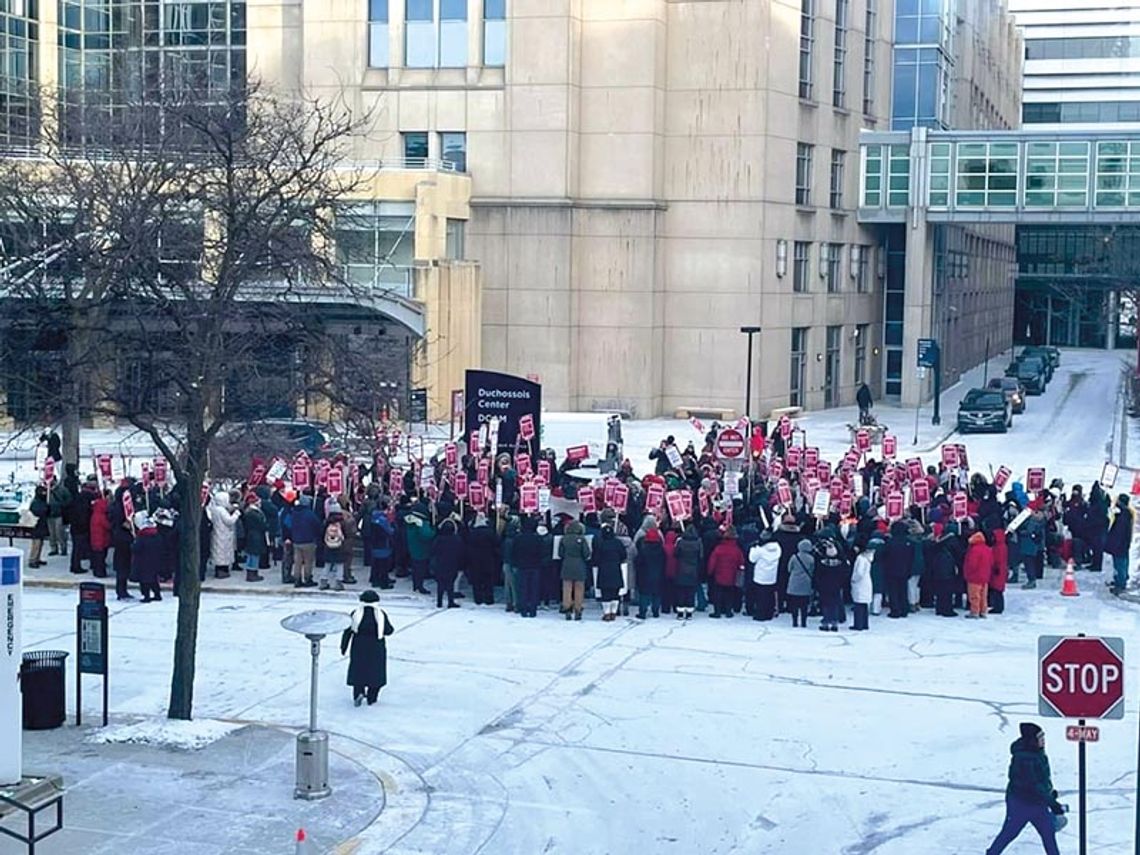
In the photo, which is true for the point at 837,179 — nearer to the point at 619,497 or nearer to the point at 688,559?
the point at 619,497

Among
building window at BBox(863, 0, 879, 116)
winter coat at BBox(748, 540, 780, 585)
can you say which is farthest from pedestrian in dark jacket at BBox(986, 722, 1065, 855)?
building window at BBox(863, 0, 879, 116)

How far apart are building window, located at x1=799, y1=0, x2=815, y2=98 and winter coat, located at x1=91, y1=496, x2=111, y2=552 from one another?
125 ft

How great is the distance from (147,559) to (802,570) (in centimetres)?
881

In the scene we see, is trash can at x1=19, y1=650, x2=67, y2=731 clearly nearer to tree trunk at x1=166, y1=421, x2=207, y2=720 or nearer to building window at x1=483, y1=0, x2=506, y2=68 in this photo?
tree trunk at x1=166, y1=421, x2=207, y2=720

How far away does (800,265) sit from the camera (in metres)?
59.0

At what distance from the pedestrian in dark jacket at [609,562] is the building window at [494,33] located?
34729 mm

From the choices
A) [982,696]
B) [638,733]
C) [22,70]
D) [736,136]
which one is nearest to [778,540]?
[982,696]

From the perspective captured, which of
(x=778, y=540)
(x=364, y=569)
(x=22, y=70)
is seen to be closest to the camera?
(x=778, y=540)

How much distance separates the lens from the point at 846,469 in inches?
1156

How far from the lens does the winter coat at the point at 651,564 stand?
22703mm

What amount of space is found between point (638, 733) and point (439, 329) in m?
36.1

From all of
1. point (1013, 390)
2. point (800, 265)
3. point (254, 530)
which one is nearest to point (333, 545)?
point (254, 530)

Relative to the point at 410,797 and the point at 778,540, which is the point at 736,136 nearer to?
the point at 778,540

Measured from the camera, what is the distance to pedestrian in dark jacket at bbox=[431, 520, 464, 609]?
23391 millimetres
